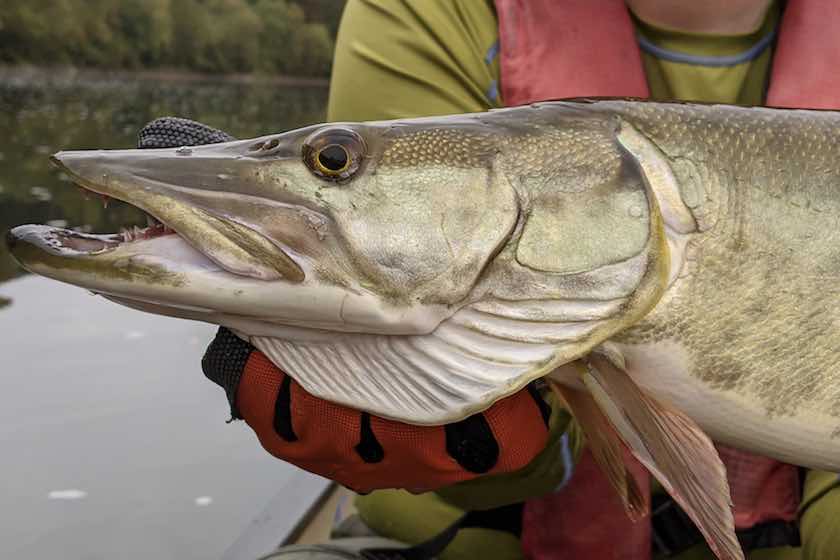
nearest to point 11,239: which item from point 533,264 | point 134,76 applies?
point 533,264

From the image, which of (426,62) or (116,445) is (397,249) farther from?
(116,445)

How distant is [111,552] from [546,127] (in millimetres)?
2980

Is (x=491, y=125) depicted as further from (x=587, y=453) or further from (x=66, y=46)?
(x=66, y=46)

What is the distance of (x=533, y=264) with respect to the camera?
1446 millimetres

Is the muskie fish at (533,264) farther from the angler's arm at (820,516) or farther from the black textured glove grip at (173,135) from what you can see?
the angler's arm at (820,516)

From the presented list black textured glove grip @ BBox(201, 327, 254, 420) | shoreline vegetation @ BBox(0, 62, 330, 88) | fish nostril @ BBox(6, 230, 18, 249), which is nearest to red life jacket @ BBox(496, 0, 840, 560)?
black textured glove grip @ BBox(201, 327, 254, 420)

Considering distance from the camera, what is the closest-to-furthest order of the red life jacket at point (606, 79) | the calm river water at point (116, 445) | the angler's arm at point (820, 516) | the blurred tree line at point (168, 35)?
the angler's arm at point (820, 516), the red life jacket at point (606, 79), the calm river water at point (116, 445), the blurred tree line at point (168, 35)

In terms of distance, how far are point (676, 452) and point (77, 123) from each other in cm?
1908

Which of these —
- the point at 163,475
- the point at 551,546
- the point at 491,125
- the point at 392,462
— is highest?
the point at 491,125

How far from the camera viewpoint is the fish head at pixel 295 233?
1.33 m

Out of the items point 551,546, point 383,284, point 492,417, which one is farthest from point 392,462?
point 551,546

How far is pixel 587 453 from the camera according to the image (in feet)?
7.67

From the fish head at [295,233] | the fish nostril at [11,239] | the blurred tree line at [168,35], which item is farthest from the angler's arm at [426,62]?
the blurred tree line at [168,35]

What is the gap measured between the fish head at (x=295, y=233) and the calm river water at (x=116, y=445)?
150 cm
